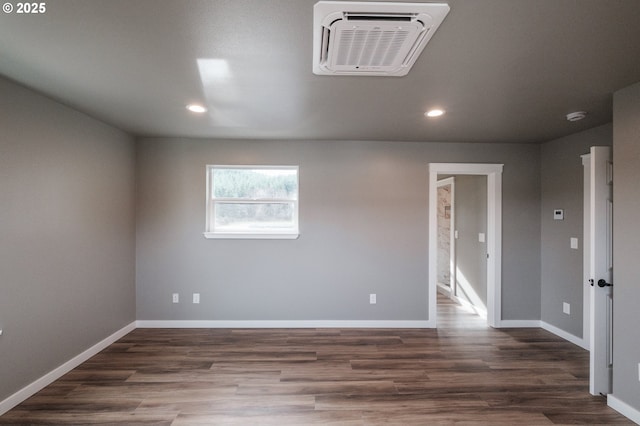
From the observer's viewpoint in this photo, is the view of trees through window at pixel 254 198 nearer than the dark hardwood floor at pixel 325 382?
No

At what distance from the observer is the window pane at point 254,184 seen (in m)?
3.89

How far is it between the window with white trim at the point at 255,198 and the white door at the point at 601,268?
116 inches

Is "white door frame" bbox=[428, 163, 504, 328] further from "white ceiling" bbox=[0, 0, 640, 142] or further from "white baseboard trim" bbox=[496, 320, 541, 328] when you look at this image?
"white ceiling" bbox=[0, 0, 640, 142]

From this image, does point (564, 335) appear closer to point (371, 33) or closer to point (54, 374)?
point (371, 33)

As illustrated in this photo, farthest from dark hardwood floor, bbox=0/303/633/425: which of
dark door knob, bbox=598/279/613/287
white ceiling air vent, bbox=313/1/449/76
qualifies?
white ceiling air vent, bbox=313/1/449/76

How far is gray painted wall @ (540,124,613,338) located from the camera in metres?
3.32

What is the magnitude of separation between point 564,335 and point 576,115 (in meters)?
2.57

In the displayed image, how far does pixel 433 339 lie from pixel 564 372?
1.19m

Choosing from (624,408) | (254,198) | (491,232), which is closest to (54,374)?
(254,198)

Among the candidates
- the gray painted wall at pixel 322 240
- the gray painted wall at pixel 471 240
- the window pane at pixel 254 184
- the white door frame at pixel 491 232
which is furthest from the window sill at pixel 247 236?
the gray painted wall at pixel 471 240

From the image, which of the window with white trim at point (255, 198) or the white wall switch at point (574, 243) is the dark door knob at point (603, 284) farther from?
the window with white trim at point (255, 198)

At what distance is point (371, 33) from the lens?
1.45 m

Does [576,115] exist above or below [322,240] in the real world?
above

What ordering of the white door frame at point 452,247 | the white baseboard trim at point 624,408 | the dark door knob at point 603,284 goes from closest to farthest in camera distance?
the white baseboard trim at point 624,408 < the dark door knob at point 603,284 < the white door frame at point 452,247
